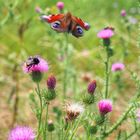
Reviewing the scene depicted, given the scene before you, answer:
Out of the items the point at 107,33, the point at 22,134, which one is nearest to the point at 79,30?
the point at 22,134

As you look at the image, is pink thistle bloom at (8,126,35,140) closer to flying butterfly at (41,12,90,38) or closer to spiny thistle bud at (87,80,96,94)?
spiny thistle bud at (87,80,96,94)

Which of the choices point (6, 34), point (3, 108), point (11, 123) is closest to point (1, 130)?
point (11, 123)

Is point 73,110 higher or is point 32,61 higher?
point 32,61

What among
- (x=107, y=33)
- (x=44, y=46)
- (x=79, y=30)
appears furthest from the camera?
(x=44, y=46)

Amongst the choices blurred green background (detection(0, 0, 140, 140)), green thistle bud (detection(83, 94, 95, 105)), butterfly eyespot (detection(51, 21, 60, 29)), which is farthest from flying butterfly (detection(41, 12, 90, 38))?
blurred green background (detection(0, 0, 140, 140))

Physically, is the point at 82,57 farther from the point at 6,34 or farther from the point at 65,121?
the point at 65,121

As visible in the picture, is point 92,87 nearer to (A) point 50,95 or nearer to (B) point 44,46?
(A) point 50,95
